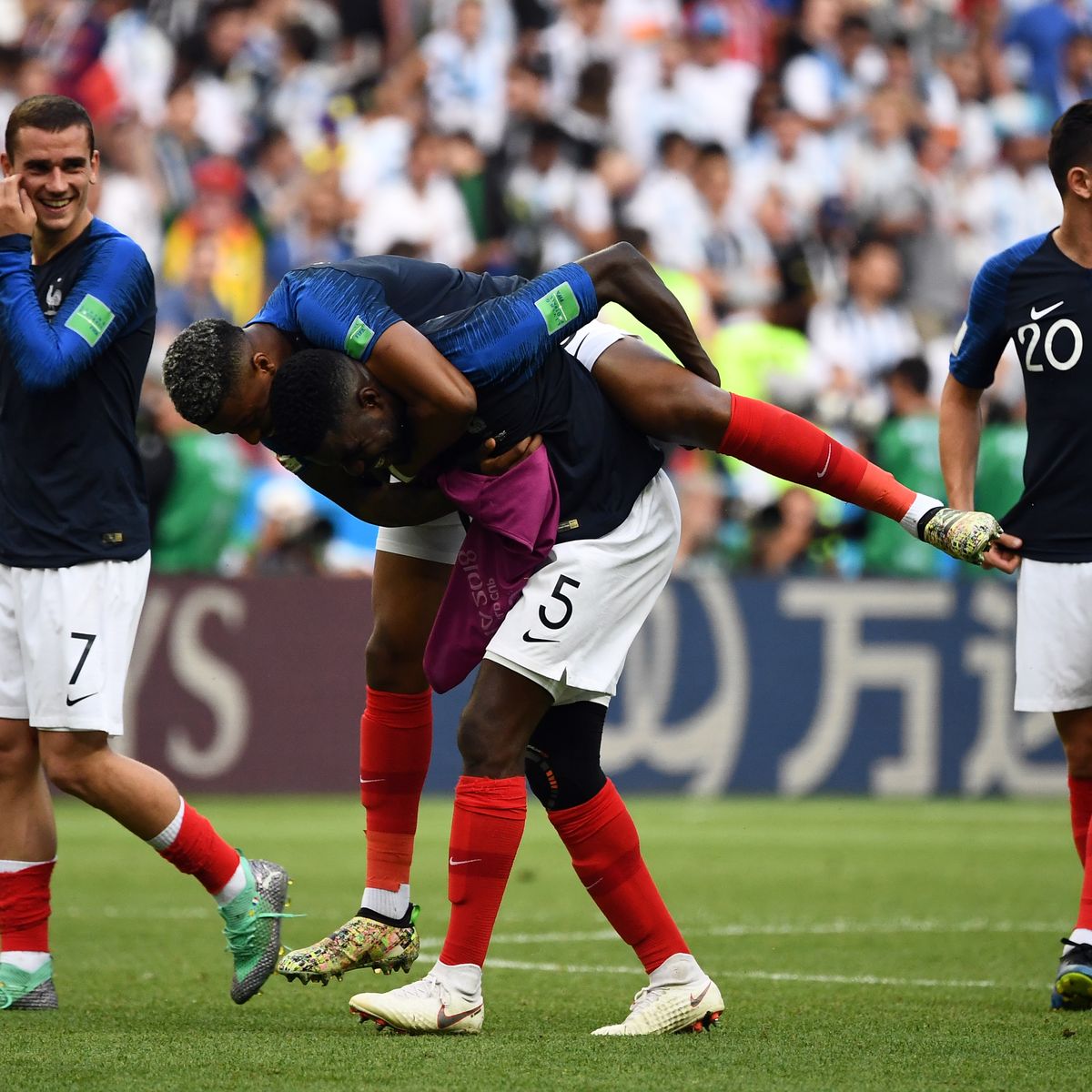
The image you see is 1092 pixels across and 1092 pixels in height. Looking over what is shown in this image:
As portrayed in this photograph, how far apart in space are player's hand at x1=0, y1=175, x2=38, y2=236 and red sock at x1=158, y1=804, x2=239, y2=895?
5.28 feet

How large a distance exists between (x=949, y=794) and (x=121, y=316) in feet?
26.6

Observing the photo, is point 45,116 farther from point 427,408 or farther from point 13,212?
point 427,408

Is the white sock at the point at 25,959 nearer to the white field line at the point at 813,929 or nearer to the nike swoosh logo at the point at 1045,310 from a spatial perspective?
the white field line at the point at 813,929

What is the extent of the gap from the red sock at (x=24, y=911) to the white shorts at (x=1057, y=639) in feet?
9.25

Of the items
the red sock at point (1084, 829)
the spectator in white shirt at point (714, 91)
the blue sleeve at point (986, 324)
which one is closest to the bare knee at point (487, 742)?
the red sock at point (1084, 829)

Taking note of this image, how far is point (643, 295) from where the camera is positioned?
202 inches

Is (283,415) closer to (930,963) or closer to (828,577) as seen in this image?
(930,963)

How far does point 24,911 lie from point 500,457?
1.89 m

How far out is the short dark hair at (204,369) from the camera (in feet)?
15.2

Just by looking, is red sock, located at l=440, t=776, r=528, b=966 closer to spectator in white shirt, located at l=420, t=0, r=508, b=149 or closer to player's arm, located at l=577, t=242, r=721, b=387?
player's arm, located at l=577, t=242, r=721, b=387

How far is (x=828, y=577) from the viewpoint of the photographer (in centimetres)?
1210

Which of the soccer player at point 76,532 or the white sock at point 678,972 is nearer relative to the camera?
the white sock at point 678,972

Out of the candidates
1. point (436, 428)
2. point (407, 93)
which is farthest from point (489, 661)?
point (407, 93)

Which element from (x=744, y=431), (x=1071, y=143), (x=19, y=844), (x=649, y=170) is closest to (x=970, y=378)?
(x=1071, y=143)
